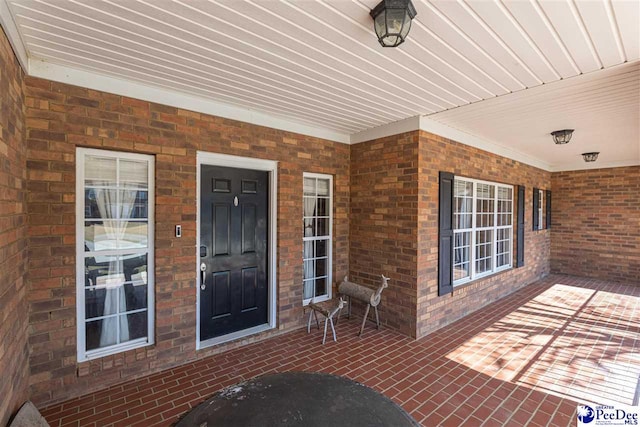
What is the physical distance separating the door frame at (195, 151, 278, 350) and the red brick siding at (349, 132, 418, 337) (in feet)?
4.74

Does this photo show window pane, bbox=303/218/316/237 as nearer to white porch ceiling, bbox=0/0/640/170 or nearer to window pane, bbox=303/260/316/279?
window pane, bbox=303/260/316/279

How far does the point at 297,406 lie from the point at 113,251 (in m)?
2.43

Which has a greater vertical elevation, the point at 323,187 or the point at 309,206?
the point at 323,187

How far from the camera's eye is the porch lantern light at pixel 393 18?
1706 mm

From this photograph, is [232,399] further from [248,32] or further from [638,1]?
[638,1]

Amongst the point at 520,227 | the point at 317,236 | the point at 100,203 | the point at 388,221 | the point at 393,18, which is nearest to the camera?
the point at 393,18

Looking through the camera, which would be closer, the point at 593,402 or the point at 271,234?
the point at 593,402

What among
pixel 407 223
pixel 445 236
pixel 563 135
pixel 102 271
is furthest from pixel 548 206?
pixel 102 271

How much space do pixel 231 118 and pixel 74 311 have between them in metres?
2.51

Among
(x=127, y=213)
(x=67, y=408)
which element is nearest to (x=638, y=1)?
(x=127, y=213)

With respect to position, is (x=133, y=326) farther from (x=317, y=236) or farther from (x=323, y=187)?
(x=323, y=187)

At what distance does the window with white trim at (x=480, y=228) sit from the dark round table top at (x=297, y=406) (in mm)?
3674

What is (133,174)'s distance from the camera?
3.05 m

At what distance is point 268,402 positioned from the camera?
1633 millimetres
